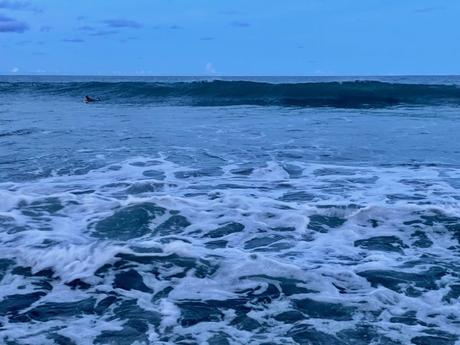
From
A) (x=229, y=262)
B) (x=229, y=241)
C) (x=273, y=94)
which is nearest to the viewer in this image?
(x=229, y=262)

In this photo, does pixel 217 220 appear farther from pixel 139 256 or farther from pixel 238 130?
pixel 238 130

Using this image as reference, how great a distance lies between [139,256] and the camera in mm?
5379

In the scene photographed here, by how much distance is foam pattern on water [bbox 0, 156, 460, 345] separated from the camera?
3998mm

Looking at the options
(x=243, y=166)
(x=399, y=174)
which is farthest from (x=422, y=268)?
(x=243, y=166)

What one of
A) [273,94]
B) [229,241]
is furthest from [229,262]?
[273,94]

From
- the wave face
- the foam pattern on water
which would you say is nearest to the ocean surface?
the foam pattern on water

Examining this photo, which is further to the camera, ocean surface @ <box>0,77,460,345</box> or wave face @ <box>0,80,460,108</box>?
wave face @ <box>0,80,460,108</box>

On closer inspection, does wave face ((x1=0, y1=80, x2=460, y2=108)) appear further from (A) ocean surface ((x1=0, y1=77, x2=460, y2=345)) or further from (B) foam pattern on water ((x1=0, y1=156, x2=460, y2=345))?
(B) foam pattern on water ((x1=0, y1=156, x2=460, y2=345))

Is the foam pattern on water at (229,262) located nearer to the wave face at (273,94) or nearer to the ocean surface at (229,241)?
the ocean surface at (229,241)

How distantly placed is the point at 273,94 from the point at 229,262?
78.8 feet

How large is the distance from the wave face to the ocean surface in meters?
13.4

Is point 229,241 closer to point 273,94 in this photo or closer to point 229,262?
point 229,262

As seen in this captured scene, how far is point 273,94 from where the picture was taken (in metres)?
28.6

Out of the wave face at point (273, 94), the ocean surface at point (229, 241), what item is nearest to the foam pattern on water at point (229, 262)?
the ocean surface at point (229, 241)
